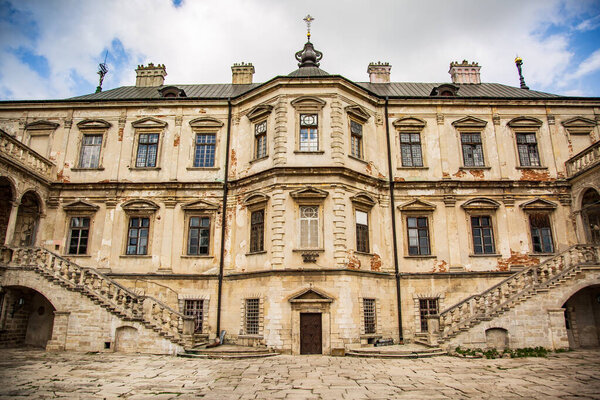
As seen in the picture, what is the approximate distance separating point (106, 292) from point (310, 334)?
8.39 meters

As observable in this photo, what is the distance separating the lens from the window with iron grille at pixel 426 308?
1859 centimetres

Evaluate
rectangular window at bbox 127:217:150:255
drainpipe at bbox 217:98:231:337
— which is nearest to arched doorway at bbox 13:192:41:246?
rectangular window at bbox 127:217:150:255

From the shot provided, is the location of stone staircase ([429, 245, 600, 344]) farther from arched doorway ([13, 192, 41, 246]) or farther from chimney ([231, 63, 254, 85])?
arched doorway ([13, 192, 41, 246])

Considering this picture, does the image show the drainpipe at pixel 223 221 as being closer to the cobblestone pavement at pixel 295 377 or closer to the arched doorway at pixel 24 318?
the cobblestone pavement at pixel 295 377

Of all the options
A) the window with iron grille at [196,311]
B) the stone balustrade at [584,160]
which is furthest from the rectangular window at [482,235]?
the window with iron grille at [196,311]

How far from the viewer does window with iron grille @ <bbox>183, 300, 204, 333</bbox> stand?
736 inches

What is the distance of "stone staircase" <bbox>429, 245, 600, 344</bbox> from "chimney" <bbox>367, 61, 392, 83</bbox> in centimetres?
1457

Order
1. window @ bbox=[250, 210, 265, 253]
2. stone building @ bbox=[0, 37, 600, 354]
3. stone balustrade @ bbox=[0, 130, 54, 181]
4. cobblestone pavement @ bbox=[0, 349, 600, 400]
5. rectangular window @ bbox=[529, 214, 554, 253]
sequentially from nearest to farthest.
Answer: cobblestone pavement @ bbox=[0, 349, 600, 400] < stone building @ bbox=[0, 37, 600, 354] < stone balustrade @ bbox=[0, 130, 54, 181] < window @ bbox=[250, 210, 265, 253] < rectangular window @ bbox=[529, 214, 554, 253]

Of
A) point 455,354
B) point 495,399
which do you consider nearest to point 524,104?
point 455,354

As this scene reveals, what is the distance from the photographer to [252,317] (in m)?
17.5

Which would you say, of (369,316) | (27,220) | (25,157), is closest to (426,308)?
(369,316)

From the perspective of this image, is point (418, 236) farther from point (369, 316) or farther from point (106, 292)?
point (106, 292)

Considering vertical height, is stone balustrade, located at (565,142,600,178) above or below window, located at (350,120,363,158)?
below

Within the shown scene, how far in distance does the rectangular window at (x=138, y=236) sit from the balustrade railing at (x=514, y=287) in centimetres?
1376
